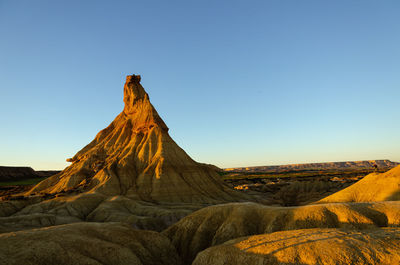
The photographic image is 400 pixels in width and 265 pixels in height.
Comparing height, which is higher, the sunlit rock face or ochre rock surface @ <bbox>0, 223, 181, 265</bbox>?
the sunlit rock face

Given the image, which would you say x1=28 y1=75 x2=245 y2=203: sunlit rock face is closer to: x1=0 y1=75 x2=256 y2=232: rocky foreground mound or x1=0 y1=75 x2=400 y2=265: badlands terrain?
x1=0 y1=75 x2=256 y2=232: rocky foreground mound

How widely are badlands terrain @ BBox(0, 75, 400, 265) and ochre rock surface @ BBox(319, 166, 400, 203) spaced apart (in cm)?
14

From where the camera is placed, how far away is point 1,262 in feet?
45.6

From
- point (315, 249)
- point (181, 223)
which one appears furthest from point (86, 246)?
point (315, 249)

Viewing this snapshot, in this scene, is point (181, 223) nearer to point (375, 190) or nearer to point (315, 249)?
point (315, 249)

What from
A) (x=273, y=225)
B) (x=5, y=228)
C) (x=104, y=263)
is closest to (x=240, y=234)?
(x=273, y=225)

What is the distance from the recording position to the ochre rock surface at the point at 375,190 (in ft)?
111

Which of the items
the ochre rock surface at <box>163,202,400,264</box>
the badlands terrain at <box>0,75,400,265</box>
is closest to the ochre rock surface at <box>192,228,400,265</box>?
the badlands terrain at <box>0,75,400,265</box>

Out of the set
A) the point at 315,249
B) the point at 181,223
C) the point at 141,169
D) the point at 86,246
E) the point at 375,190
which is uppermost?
the point at 141,169

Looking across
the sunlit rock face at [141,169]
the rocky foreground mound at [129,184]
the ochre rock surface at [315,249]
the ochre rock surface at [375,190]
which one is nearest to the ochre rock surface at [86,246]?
the ochre rock surface at [315,249]

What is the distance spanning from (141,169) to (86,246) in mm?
46691

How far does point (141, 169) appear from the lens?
6456cm

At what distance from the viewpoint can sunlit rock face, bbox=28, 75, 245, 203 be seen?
5825 centimetres

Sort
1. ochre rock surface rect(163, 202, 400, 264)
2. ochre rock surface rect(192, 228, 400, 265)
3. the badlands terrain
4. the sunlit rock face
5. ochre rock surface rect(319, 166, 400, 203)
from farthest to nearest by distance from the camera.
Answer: the sunlit rock face
ochre rock surface rect(319, 166, 400, 203)
ochre rock surface rect(163, 202, 400, 264)
the badlands terrain
ochre rock surface rect(192, 228, 400, 265)
